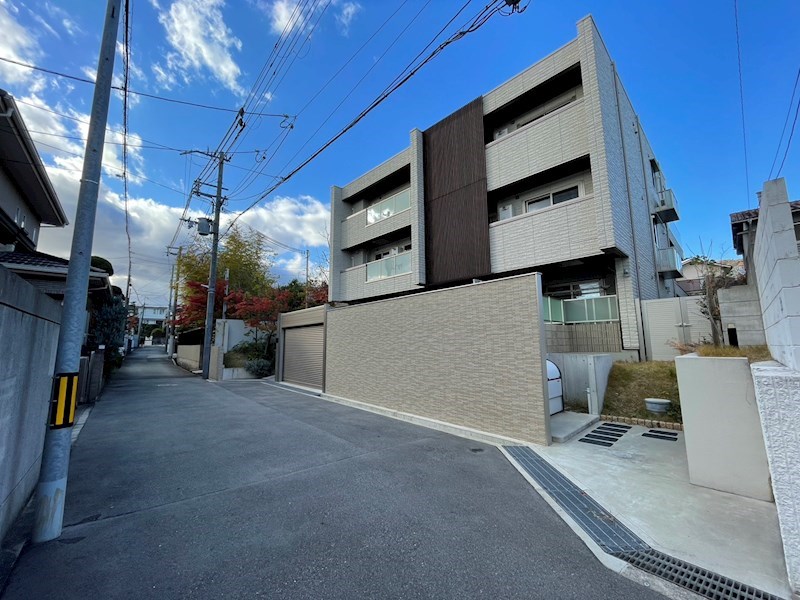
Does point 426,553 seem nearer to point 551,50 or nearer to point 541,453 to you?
point 541,453

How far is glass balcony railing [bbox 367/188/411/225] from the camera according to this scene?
13.0 m

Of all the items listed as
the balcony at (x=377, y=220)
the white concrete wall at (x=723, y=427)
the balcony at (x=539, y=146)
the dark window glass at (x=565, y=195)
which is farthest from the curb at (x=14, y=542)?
the balcony at (x=377, y=220)

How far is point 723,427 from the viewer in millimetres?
3484

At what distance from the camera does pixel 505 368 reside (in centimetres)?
574

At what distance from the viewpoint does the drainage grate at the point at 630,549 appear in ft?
6.96

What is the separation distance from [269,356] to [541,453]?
A: 46.5 ft

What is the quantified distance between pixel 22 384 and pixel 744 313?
34.0 feet

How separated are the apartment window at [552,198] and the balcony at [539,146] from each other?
2.95 ft

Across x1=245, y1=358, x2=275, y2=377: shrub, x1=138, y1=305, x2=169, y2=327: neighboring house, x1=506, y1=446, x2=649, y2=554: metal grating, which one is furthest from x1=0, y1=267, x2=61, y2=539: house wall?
x1=138, y1=305, x2=169, y2=327: neighboring house

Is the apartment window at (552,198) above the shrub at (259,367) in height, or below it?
above

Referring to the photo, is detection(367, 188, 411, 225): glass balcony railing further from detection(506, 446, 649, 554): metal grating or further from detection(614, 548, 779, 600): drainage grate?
detection(614, 548, 779, 600): drainage grate

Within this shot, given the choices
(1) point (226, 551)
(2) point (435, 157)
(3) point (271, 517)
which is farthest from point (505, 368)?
(2) point (435, 157)

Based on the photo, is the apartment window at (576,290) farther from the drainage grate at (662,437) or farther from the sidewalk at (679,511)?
the sidewalk at (679,511)

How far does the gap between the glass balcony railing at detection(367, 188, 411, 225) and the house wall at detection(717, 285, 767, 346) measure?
9.34 metres
